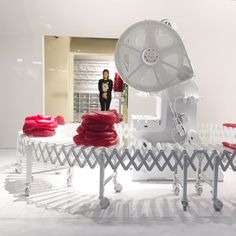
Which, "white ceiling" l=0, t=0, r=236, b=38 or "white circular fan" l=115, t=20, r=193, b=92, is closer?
A: "white circular fan" l=115, t=20, r=193, b=92

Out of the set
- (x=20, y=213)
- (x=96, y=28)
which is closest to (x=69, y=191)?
(x=20, y=213)

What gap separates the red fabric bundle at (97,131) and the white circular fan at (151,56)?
41 centimetres

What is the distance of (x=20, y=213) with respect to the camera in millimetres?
2453

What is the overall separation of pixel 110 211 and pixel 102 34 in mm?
3569

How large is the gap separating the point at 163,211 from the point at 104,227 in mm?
598

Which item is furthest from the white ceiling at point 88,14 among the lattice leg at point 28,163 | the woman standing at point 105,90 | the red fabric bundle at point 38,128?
the lattice leg at point 28,163

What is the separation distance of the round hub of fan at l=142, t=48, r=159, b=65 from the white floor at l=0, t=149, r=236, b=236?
128 cm

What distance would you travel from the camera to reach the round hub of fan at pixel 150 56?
256 cm

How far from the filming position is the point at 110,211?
254cm

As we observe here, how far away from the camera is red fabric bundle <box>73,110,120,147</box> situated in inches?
100

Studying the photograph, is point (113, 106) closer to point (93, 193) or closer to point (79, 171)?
point (79, 171)

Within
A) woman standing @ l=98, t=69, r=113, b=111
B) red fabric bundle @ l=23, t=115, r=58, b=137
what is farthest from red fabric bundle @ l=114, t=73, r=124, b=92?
red fabric bundle @ l=23, t=115, r=58, b=137

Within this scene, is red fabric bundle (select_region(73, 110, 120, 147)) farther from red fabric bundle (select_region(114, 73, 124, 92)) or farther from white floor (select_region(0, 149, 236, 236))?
red fabric bundle (select_region(114, 73, 124, 92))

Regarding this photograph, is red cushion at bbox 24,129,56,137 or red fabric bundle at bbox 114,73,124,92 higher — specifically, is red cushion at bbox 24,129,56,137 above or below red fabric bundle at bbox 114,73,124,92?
below
